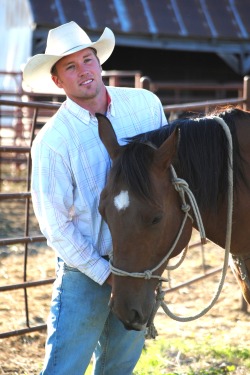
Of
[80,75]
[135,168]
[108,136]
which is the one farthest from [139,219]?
[80,75]

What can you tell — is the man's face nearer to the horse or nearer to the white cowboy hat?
the white cowboy hat

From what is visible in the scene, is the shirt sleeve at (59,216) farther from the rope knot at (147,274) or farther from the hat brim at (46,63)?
the hat brim at (46,63)

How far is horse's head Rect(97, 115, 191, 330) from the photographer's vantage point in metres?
2.38

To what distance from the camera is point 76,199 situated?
2680 millimetres

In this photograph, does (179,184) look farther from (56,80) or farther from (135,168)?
(56,80)

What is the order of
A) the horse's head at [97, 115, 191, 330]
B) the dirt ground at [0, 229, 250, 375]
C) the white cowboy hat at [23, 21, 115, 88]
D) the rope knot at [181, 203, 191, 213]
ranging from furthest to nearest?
the dirt ground at [0, 229, 250, 375]
the white cowboy hat at [23, 21, 115, 88]
the rope knot at [181, 203, 191, 213]
the horse's head at [97, 115, 191, 330]

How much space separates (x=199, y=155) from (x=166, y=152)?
0.21 m

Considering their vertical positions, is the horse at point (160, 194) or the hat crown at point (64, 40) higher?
the hat crown at point (64, 40)

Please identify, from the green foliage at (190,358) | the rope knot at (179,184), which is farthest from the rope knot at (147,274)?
the green foliage at (190,358)

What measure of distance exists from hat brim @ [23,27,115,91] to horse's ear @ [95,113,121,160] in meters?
0.33

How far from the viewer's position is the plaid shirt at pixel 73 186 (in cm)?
260

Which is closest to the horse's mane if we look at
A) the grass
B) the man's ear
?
the man's ear

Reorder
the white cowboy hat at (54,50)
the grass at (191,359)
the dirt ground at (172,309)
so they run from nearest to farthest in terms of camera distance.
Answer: the white cowboy hat at (54,50) < the grass at (191,359) < the dirt ground at (172,309)

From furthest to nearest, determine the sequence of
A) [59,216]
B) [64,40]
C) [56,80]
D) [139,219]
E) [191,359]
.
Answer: [191,359]
[56,80]
[64,40]
[59,216]
[139,219]
